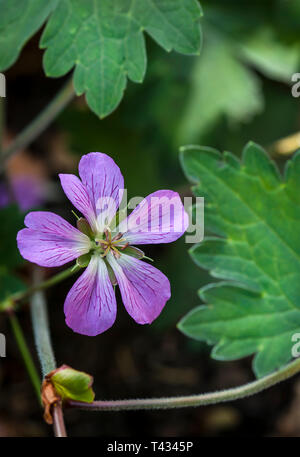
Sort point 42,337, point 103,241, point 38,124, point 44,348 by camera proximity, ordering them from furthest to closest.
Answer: point 38,124, point 42,337, point 44,348, point 103,241

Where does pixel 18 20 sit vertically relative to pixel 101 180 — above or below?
above

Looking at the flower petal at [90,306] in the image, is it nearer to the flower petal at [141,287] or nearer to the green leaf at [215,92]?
the flower petal at [141,287]

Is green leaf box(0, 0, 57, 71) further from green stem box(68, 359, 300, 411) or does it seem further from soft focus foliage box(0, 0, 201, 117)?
green stem box(68, 359, 300, 411)

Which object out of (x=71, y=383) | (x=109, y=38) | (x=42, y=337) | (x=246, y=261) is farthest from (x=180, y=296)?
(x=71, y=383)

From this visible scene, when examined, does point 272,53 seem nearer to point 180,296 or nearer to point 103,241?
point 180,296

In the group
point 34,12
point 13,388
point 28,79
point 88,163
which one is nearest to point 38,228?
point 88,163

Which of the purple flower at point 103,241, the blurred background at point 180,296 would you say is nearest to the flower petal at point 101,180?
the purple flower at point 103,241

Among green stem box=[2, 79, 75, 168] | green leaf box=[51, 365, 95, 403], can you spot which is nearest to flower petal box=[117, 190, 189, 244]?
green leaf box=[51, 365, 95, 403]

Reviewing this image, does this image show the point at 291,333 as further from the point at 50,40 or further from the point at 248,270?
the point at 50,40
